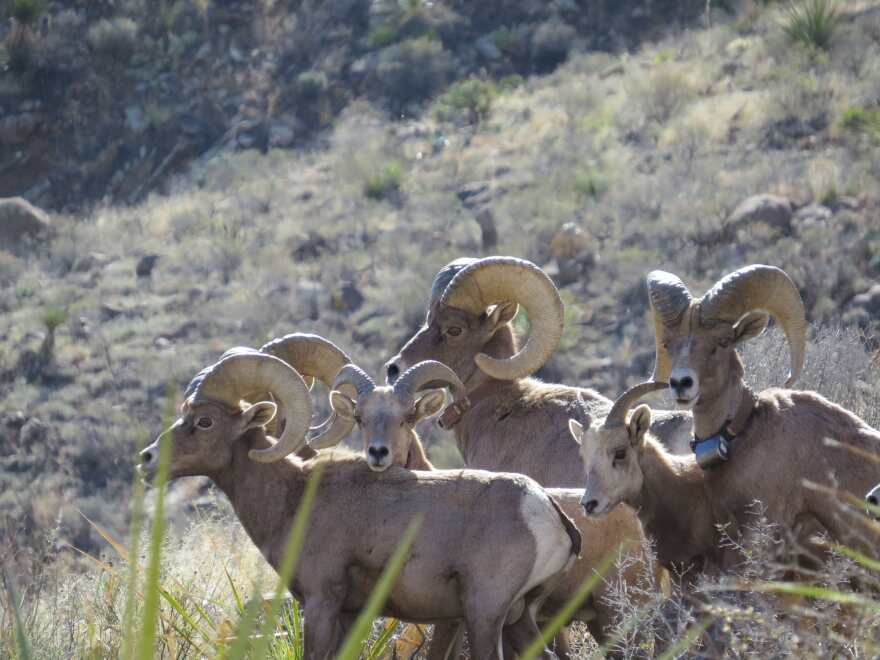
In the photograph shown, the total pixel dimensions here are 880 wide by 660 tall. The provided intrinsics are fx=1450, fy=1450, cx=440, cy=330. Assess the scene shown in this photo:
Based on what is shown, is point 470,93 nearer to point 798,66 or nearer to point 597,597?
point 798,66

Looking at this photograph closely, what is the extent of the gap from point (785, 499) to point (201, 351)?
763 inches

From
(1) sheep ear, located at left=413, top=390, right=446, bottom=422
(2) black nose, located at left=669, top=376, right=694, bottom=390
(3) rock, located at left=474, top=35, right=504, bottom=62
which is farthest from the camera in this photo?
(3) rock, located at left=474, top=35, right=504, bottom=62

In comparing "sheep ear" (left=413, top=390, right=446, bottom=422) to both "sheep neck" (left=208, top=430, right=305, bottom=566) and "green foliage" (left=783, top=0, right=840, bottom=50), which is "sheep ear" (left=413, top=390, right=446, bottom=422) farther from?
"green foliage" (left=783, top=0, right=840, bottom=50)

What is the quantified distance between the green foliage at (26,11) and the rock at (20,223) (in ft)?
31.9

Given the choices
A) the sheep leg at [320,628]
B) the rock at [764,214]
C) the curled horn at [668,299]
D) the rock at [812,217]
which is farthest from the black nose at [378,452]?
the rock at [764,214]

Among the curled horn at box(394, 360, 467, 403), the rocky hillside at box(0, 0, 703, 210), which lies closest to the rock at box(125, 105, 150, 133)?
the rocky hillside at box(0, 0, 703, 210)

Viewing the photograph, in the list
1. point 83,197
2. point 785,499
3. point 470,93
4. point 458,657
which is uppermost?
point 785,499

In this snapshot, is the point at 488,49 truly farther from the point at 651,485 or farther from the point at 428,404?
the point at 651,485

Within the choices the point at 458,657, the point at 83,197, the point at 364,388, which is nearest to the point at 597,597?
the point at 458,657

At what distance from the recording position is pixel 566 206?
2773cm

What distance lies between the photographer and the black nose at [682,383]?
7895 mm

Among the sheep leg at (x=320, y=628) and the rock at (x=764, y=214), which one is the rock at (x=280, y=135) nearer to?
the rock at (x=764, y=214)

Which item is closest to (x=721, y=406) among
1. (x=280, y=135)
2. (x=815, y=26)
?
(x=815, y=26)

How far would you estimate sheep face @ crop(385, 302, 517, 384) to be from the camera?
1018 cm
